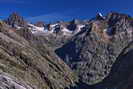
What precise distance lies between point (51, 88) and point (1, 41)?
45.0 meters

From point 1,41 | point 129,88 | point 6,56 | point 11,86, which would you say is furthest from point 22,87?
point 129,88

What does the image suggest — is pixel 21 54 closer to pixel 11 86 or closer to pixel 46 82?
pixel 46 82

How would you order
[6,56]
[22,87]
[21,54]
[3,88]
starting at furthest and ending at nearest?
[21,54]
[6,56]
[22,87]
[3,88]

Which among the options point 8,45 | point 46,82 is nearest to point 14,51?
point 8,45

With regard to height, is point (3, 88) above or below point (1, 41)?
below

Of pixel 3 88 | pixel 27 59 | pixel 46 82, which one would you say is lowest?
pixel 3 88

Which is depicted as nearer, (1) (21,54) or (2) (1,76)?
(2) (1,76)

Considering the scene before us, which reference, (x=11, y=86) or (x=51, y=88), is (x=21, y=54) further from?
(x=11, y=86)

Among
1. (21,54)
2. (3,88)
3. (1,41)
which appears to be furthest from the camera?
(21,54)

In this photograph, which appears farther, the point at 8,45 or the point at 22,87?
the point at 8,45

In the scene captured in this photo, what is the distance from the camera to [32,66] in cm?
19575

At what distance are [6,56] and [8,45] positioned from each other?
33.5 meters

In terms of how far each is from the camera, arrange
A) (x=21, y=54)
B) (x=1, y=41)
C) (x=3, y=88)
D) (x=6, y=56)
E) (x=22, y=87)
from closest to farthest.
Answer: (x=3, y=88) → (x=22, y=87) → (x=6, y=56) → (x=1, y=41) → (x=21, y=54)

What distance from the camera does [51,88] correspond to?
199750mm
